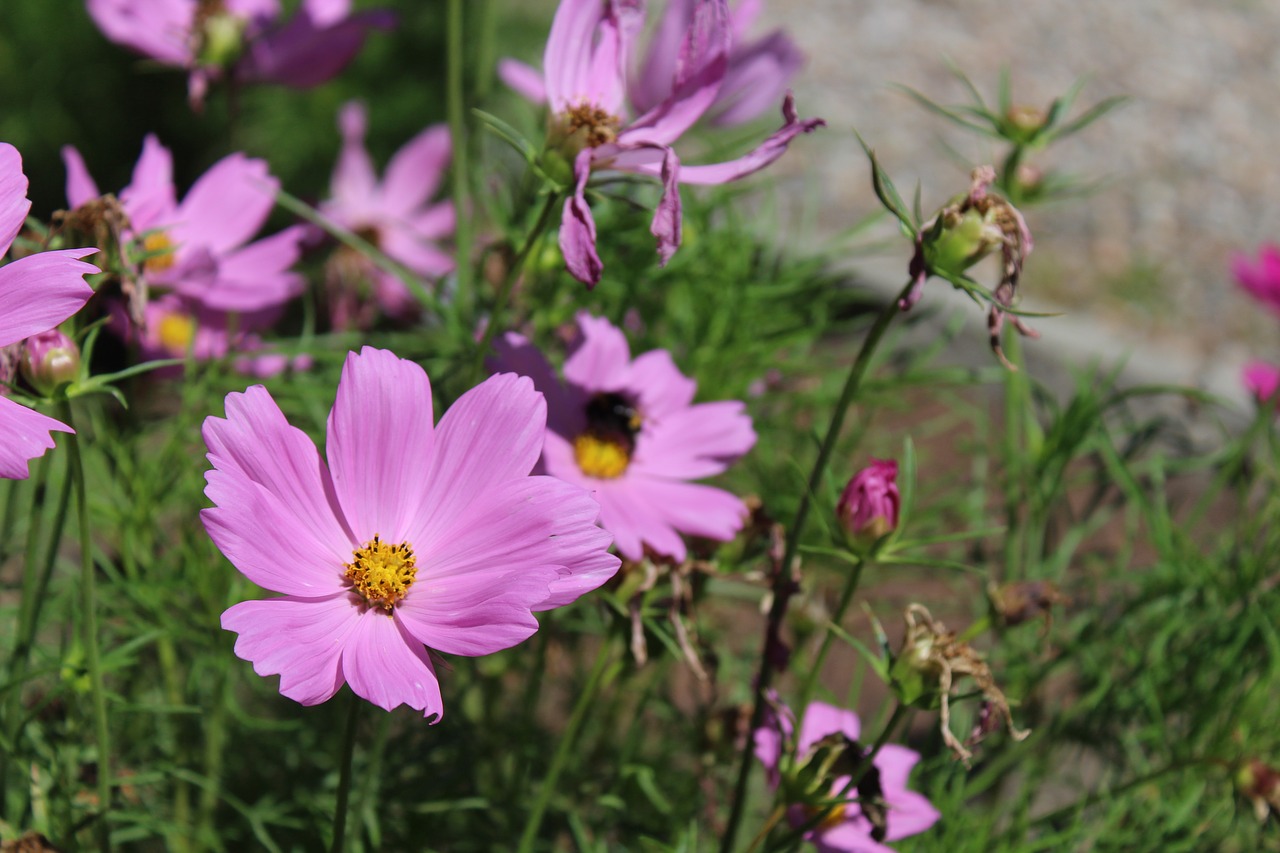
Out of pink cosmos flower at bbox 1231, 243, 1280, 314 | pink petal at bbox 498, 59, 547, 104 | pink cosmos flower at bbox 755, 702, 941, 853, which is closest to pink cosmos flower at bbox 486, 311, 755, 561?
pink cosmos flower at bbox 755, 702, 941, 853

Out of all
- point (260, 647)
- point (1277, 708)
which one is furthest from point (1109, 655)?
point (260, 647)

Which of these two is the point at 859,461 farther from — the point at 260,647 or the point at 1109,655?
the point at 260,647

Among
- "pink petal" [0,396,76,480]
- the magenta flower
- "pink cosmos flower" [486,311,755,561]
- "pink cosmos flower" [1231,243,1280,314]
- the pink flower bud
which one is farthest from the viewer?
"pink cosmos flower" [1231,243,1280,314]

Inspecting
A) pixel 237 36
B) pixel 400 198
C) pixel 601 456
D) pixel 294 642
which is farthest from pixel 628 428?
pixel 400 198

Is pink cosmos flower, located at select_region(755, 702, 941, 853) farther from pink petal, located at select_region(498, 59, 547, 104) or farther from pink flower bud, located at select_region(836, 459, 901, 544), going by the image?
pink petal, located at select_region(498, 59, 547, 104)

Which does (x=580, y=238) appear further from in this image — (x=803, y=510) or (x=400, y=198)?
(x=400, y=198)

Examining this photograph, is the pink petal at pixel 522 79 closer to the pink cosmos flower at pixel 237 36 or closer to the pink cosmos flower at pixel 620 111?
the pink cosmos flower at pixel 237 36
